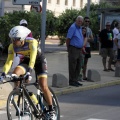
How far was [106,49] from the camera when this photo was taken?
64.7 feet

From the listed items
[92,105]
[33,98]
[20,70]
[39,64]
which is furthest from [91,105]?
[20,70]

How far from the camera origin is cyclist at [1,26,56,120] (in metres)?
8.11

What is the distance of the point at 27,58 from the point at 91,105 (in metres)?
3.78

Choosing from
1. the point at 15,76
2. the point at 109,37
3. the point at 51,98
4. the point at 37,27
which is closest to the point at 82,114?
the point at 51,98

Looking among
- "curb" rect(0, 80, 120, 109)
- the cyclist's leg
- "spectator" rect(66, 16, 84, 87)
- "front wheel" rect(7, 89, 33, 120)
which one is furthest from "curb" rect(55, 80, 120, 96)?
"front wheel" rect(7, 89, 33, 120)

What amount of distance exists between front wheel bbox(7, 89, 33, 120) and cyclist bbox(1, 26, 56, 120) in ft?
1.06

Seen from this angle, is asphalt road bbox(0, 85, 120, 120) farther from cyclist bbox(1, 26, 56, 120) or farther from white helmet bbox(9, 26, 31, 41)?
white helmet bbox(9, 26, 31, 41)

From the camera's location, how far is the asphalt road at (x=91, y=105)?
10.3 meters

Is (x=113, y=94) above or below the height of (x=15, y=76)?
below

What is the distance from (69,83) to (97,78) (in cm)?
164

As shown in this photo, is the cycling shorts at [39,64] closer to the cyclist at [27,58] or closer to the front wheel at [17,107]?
the cyclist at [27,58]

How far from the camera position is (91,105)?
1188 cm

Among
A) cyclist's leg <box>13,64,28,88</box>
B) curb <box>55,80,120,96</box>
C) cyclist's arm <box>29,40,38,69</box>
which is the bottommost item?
curb <box>55,80,120,96</box>

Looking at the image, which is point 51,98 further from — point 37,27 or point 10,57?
point 37,27
